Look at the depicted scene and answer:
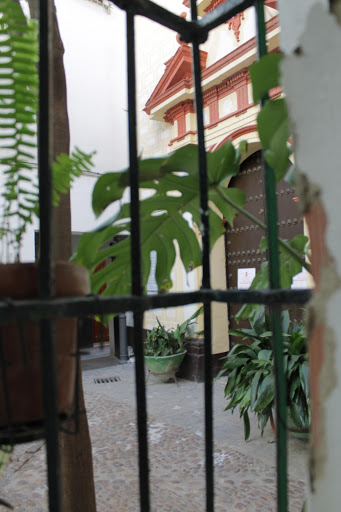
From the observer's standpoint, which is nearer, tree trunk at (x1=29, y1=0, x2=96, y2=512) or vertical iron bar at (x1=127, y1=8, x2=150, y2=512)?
vertical iron bar at (x1=127, y1=8, x2=150, y2=512)

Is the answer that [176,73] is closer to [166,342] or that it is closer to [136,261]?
[166,342]

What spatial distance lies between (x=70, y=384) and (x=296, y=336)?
8.81 ft

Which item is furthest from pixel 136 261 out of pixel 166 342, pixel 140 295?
pixel 166 342

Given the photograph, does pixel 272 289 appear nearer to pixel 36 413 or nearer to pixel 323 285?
pixel 323 285

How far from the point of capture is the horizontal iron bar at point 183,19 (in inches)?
21.7

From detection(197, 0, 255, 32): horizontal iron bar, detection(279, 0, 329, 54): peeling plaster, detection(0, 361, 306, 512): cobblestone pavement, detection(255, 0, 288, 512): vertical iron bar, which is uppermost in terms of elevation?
detection(197, 0, 255, 32): horizontal iron bar

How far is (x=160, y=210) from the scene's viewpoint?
0.82 metres

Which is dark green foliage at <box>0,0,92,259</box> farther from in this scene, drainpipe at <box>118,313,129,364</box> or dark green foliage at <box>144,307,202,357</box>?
drainpipe at <box>118,313,129,364</box>

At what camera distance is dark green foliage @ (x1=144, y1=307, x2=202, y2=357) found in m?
4.98

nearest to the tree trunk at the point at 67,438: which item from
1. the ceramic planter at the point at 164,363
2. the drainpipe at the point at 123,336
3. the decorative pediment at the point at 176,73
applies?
the ceramic planter at the point at 164,363

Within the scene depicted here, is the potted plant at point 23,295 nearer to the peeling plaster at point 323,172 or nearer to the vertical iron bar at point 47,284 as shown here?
the vertical iron bar at point 47,284

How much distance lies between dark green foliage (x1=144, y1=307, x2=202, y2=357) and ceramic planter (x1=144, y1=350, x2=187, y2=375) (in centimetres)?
7

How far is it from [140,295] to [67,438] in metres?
1.20

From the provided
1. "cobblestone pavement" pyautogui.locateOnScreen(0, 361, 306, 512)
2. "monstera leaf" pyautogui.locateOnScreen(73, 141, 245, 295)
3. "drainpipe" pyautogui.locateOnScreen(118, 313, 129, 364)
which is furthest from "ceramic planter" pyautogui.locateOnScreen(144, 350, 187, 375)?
"monstera leaf" pyautogui.locateOnScreen(73, 141, 245, 295)
